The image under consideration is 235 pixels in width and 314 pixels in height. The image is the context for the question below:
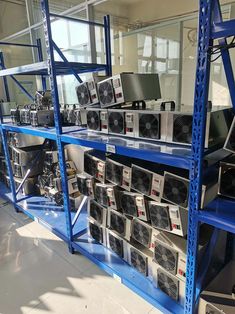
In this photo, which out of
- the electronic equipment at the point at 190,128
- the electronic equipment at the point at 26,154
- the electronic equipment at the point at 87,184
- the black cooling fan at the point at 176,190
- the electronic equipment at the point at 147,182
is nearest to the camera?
the electronic equipment at the point at 190,128

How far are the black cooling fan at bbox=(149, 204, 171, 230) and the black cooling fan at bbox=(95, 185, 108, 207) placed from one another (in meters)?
0.37

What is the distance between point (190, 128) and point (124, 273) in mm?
1066

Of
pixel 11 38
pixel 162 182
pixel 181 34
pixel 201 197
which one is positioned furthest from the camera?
pixel 11 38

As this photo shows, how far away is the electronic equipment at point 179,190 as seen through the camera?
1069 millimetres

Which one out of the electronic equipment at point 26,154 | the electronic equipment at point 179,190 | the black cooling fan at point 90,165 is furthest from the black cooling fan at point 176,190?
the electronic equipment at point 26,154

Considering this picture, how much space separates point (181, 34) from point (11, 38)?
12.7 ft

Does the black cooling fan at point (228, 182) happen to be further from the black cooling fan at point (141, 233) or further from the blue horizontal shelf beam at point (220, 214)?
the black cooling fan at point (141, 233)

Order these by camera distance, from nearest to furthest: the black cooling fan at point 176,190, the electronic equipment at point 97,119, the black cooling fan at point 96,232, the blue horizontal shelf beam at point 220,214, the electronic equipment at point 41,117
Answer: the blue horizontal shelf beam at point 220,214
the black cooling fan at point 176,190
the electronic equipment at point 97,119
the black cooling fan at point 96,232
the electronic equipment at point 41,117

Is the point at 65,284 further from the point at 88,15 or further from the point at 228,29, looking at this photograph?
the point at 88,15

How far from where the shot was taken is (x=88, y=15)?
134 inches

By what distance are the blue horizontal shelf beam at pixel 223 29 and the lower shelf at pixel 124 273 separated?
4.42 ft

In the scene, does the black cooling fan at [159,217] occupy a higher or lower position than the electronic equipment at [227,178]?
lower

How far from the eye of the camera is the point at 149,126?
4.16 feet

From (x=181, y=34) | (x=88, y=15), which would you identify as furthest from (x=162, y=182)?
(x=88, y=15)
